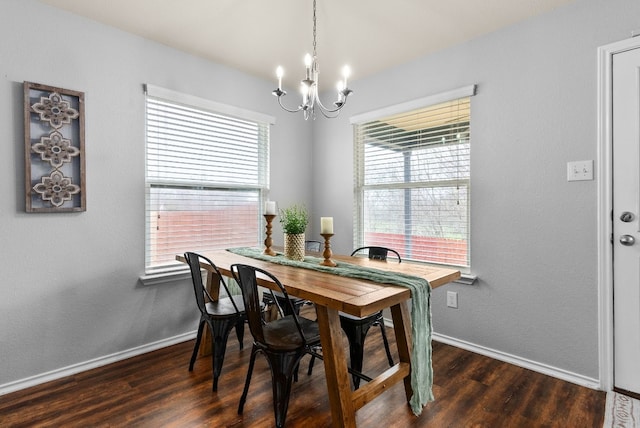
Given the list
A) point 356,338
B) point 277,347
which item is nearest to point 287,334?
point 277,347

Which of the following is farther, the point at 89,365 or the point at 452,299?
the point at 452,299

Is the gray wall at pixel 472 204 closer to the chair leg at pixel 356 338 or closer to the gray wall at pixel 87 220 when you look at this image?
the gray wall at pixel 87 220

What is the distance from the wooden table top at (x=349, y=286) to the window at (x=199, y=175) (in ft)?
2.81

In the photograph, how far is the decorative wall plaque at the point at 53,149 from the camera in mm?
2145

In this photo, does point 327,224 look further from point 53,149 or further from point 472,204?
point 53,149

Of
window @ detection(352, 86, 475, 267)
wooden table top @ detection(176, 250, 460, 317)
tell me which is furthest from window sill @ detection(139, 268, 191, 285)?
window @ detection(352, 86, 475, 267)

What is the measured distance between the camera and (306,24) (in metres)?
2.48

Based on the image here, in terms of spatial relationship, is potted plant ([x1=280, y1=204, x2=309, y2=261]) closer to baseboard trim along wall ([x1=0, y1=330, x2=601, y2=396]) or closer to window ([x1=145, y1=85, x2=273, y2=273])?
window ([x1=145, y1=85, x2=273, y2=273])

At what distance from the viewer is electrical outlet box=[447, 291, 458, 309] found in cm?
279

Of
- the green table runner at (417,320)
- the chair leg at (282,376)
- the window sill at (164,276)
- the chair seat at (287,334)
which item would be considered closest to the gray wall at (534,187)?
the green table runner at (417,320)

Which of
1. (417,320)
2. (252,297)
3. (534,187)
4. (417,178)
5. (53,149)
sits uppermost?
(53,149)

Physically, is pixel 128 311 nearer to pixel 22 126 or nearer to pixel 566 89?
pixel 22 126

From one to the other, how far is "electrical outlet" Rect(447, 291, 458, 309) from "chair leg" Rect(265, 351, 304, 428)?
1.60m

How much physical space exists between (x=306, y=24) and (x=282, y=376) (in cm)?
229
